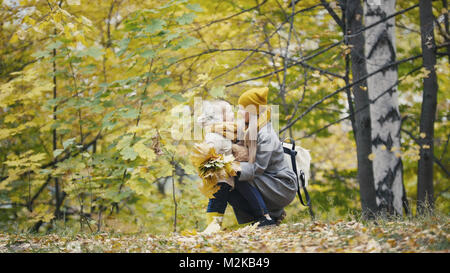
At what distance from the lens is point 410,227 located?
11.8ft

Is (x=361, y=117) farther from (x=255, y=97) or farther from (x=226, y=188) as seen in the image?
(x=226, y=188)

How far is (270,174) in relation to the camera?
14.8 ft

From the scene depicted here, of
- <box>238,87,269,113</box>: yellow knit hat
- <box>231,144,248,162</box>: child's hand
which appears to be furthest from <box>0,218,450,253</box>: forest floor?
<box>238,87,269,113</box>: yellow knit hat

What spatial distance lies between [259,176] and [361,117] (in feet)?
8.07

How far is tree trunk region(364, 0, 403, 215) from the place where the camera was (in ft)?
17.8

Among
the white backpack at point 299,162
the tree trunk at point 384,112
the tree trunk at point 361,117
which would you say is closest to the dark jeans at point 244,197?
the white backpack at point 299,162

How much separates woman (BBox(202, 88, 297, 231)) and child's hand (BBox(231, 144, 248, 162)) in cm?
7

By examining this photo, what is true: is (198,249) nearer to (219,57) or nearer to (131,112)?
(131,112)

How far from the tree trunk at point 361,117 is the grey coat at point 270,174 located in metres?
1.93

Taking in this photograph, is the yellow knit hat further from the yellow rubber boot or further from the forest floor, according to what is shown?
the forest floor

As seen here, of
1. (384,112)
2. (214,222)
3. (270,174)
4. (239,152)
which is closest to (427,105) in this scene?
(384,112)

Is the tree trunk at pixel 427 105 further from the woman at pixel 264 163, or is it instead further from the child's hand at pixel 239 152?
the child's hand at pixel 239 152

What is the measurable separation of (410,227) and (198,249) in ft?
6.12

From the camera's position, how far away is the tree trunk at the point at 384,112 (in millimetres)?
5439
